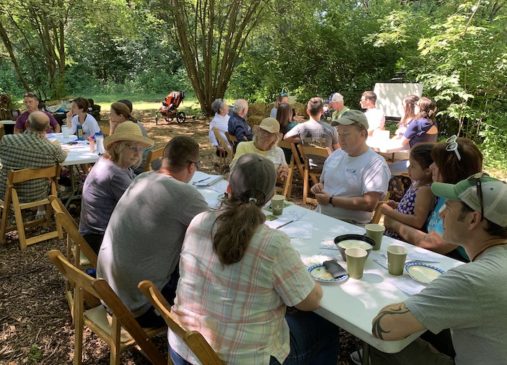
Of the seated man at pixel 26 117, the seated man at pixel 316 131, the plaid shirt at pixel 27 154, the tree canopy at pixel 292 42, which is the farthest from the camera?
the tree canopy at pixel 292 42

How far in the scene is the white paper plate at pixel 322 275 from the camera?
178 cm

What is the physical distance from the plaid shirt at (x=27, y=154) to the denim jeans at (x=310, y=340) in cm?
289

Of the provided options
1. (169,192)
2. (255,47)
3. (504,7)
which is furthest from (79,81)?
(169,192)

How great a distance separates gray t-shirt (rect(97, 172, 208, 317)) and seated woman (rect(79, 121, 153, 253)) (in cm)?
67

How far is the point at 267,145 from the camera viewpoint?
3.90 meters

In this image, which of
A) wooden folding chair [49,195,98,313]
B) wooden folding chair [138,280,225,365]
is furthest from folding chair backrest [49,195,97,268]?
wooden folding chair [138,280,225,365]

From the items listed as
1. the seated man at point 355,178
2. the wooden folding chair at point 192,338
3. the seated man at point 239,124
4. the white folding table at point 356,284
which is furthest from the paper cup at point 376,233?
the seated man at point 239,124

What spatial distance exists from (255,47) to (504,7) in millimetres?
7684

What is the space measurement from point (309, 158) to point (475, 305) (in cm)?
377

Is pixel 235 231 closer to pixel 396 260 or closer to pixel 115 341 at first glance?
pixel 396 260

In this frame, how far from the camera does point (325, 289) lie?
1.74m

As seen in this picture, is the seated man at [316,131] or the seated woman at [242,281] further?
the seated man at [316,131]

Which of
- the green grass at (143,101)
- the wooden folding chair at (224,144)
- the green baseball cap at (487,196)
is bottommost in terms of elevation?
the green grass at (143,101)

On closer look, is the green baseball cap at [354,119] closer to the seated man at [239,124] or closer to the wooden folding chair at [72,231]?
the wooden folding chair at [72,231]
